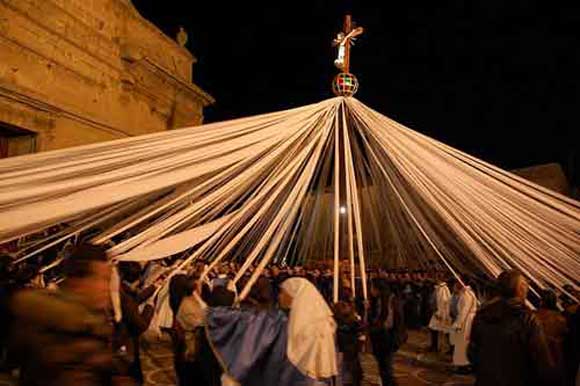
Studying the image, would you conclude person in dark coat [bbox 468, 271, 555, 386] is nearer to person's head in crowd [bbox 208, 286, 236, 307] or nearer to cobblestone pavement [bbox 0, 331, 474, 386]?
person's head in crowd [bbox 208, 286, 236, 307]

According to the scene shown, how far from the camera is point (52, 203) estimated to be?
13.9 ft

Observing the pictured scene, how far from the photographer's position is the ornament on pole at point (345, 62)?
7473mm

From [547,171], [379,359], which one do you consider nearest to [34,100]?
[379,359]

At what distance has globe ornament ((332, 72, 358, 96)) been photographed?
745 centimetres

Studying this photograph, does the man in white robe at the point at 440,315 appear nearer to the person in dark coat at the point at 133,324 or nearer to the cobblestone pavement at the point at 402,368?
the cobblestone pavement at the point at 402,368

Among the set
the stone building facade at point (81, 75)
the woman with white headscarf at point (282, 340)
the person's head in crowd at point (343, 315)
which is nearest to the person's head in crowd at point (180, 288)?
the woman with white headscarf at point (282, 340)

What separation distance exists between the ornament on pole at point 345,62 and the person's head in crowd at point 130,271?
393cm

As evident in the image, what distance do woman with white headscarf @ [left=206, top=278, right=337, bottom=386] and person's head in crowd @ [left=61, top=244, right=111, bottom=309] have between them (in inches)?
90.1

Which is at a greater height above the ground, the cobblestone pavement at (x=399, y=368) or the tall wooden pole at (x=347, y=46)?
the tall wooden pole at (x=347, y=46)

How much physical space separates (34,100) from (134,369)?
773 cm

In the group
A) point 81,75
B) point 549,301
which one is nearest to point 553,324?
point 549,301

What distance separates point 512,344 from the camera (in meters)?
3.82

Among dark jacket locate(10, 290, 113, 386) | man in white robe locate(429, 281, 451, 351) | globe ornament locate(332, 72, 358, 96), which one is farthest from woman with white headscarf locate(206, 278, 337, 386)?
man in white robe locate(429, 281, 451, 351)

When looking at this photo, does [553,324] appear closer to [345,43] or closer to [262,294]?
[262,294]
